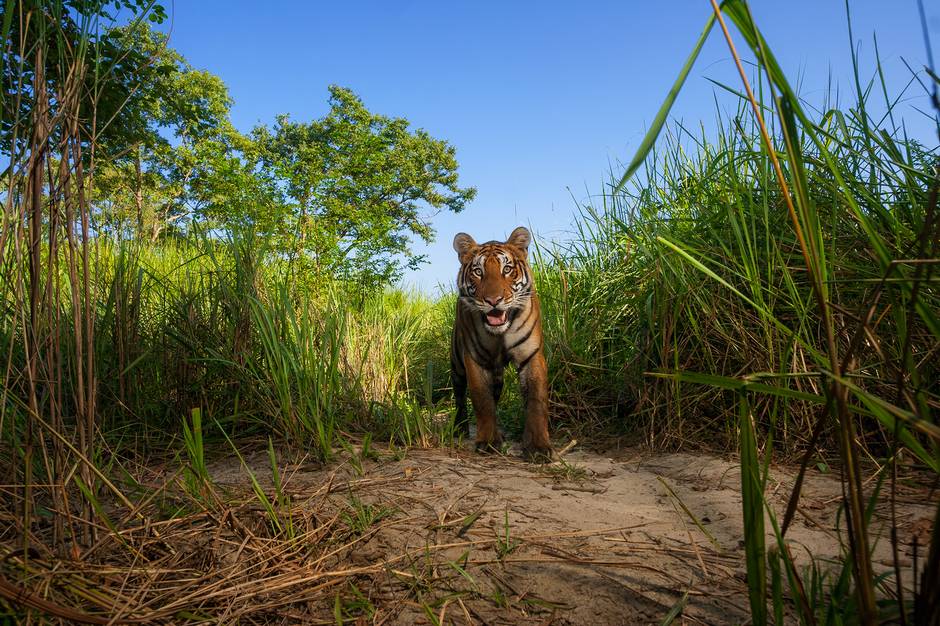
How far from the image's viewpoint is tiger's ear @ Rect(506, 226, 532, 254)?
464 centimetres

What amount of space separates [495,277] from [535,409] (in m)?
1.04

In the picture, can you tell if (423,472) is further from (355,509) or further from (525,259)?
(525,259)

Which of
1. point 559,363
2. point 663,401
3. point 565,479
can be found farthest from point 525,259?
point 565,479

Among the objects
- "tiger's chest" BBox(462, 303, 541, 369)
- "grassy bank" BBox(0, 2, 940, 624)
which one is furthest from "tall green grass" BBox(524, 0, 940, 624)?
"tiger's chest" BBox(462, 303, 541, 369)

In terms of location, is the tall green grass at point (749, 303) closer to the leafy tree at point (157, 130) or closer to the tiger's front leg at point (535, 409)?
the tiger's front leg at point (535, 409)

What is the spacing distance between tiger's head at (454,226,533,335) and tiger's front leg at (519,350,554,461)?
32 cm

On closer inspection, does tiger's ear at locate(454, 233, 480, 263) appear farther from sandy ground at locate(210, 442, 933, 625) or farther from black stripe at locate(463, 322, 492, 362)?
sandy ground at locate(210, 442, 933, 625)

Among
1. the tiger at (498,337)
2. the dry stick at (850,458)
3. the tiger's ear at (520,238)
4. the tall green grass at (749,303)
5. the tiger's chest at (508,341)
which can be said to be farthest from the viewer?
the tiger's ear at (520,238)

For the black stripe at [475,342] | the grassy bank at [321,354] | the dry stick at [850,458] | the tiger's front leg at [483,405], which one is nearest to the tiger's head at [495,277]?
the black stripe at [475,342]

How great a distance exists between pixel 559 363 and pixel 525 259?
2.85 ft

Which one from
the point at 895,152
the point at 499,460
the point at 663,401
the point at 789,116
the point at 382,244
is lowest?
the point at 499,460

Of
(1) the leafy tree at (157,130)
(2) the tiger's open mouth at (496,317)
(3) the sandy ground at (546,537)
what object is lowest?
(3) the sandy ground at (546,537)

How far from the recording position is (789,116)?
834 millimetres

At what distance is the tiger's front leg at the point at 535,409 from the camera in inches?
134
